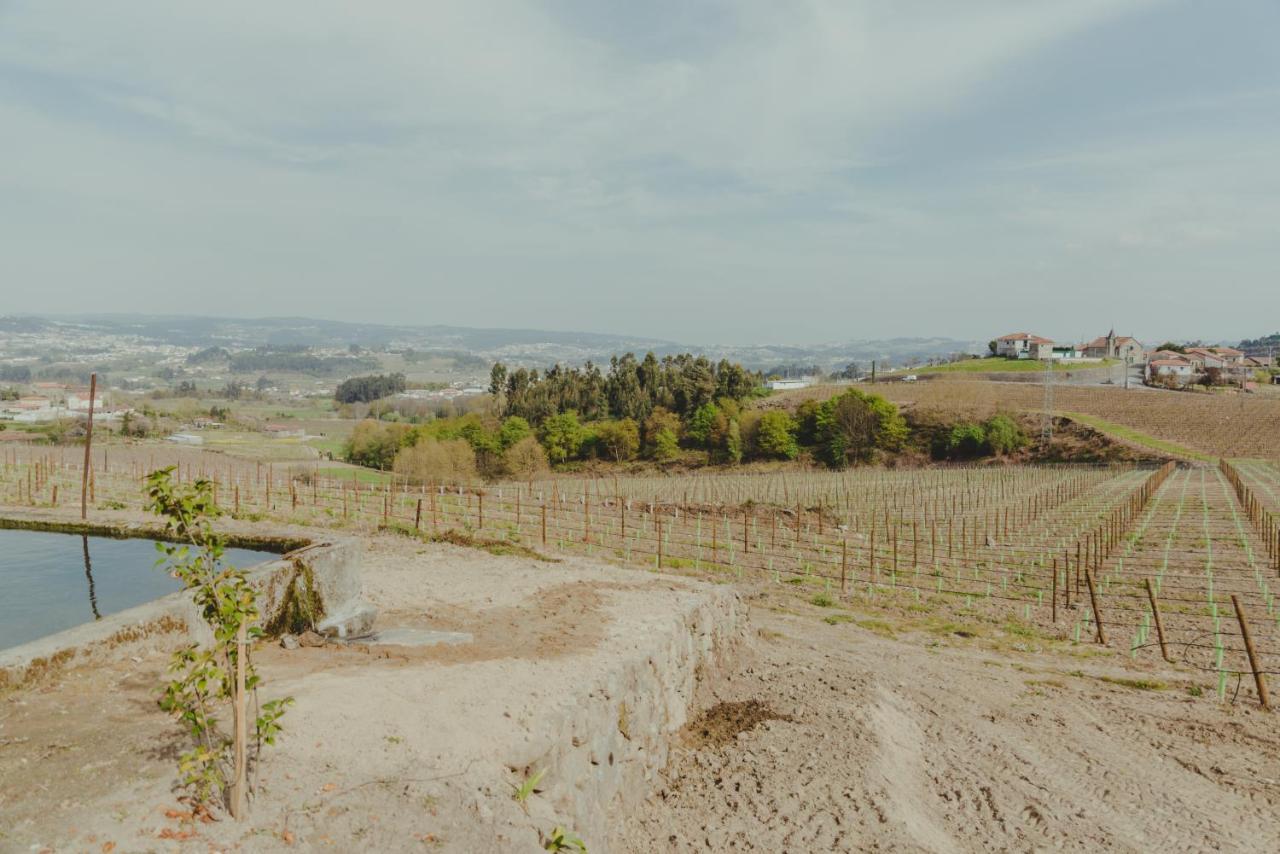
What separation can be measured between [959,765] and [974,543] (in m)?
17.1

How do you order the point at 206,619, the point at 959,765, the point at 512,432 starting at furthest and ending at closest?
the point at 512,432 < the point at 959,765 < the point at 206,619

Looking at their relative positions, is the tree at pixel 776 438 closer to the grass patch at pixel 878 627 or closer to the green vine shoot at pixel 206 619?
the grass patch at pixel 878 627

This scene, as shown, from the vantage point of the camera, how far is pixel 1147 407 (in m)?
73.6

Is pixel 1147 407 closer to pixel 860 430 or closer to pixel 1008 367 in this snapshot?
pixel 860 430

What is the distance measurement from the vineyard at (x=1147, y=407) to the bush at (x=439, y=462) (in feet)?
112

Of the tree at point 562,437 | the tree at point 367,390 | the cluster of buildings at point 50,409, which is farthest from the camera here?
the tree at point 367,390

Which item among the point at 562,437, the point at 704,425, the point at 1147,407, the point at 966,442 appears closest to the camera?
the point at 966,442

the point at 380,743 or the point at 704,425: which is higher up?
the point at 380,743

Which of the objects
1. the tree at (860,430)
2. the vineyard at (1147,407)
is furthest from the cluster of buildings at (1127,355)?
the tree at (860,430)

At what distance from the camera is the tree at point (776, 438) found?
73.0m

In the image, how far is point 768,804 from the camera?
26.2 ft

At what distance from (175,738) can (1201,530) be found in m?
32.1

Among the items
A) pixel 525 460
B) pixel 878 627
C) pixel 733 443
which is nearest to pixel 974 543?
pixel 878 627

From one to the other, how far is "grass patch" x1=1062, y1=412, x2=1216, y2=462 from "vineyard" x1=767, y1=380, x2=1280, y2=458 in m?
0.96
